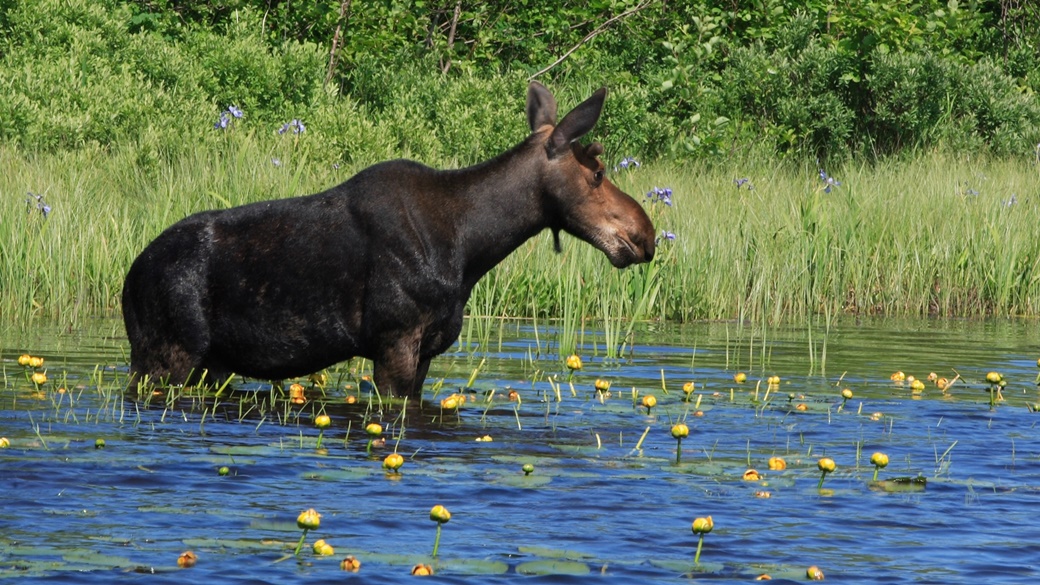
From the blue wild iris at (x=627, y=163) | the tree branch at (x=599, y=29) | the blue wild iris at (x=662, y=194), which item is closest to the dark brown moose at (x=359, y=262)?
the blue wild iris at (x=662, y=194)

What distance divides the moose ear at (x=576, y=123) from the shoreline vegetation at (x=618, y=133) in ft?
6.45

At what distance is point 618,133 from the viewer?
62.6ft

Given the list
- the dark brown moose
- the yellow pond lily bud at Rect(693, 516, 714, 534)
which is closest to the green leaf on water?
the yellow pond lily bud at Rect(693, 516, 714, 534)

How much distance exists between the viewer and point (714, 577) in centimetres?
505

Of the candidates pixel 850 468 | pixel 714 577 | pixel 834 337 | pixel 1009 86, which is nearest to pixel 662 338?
pixel 834 337

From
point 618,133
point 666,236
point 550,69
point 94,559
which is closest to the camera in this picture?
point 94,559

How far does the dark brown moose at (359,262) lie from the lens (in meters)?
7.88

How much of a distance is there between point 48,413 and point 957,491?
162 inches

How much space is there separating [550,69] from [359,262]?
13716mm

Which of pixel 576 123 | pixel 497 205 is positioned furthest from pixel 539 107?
pixel 497 205

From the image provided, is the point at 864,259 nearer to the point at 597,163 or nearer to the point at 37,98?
the point at 597,163

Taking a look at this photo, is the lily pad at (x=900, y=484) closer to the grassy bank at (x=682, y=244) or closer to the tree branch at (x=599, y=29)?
the grassy bank at (x=682, y=244)

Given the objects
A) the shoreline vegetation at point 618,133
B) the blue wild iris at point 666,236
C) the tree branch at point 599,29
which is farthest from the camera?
the tree branch at point 599,29

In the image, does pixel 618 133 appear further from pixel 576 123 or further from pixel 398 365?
pixel 398 365
